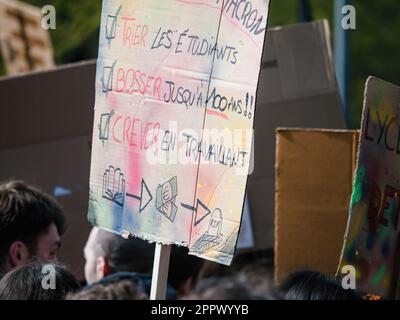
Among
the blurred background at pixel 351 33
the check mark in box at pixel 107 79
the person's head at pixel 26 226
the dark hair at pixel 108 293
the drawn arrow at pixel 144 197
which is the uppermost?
the check mark in box at pixel 107 79

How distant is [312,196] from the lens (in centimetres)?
431

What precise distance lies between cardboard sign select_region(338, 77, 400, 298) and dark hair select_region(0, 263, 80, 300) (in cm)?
85

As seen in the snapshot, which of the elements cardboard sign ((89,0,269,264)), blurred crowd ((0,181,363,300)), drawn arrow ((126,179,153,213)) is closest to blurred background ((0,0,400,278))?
blurred crowd ((0,181,363,300))

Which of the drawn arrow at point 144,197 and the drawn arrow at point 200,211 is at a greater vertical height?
the drawn arrow at point 200,211

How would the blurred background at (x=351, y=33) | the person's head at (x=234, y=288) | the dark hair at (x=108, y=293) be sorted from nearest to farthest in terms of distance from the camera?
the dark hair at (x=108, y=293) → the person's head at (x=234, y=288) → the blurred background at (x=351, y=33)

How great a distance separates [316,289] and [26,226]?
45.4 inches

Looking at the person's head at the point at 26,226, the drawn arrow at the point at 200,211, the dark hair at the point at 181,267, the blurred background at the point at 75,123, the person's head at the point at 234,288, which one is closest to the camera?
the drawn arrow at the point at 200,211

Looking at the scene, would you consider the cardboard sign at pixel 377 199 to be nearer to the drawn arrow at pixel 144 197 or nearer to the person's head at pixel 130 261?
the drawn arrow at pixel 144 197

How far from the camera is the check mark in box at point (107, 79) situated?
3646 millimetres

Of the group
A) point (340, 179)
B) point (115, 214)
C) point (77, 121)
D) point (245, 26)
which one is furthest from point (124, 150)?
point (77, 121)

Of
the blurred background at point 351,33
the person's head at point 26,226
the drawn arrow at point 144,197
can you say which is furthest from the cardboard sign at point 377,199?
the blurred background at point 351,33

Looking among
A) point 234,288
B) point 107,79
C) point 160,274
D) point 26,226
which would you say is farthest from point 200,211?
Answer: point 234,288

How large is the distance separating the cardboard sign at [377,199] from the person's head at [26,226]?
1.13 m

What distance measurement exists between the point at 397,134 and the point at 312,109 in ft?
4.83
